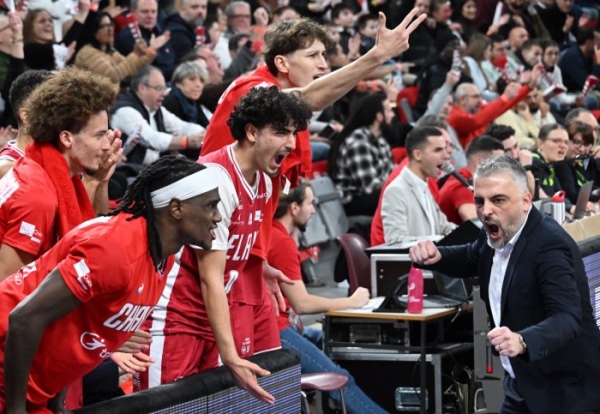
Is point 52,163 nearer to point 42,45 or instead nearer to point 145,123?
point 145,123

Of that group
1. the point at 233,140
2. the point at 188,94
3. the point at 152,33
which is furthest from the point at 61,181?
the point at 152,33

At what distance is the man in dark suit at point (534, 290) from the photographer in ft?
14.9

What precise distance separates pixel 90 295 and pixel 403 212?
16.7 ft

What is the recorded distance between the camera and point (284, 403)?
13.4ft

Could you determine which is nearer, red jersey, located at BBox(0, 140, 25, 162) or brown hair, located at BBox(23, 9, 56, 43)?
red jersey, located at BBox(0, 140, 25, 162)

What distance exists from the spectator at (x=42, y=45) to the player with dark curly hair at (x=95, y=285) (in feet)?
20.2

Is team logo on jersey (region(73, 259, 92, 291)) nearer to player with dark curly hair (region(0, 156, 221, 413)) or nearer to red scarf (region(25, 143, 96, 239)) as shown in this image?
player with dark curly hair (region(0, 156, 221, 413))

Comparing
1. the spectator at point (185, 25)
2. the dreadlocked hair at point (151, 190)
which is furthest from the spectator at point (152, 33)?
the dreadlocked hair at point (151, 190)

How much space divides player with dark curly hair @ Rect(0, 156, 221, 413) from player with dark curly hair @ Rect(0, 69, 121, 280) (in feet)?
1.89

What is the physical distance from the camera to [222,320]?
4.13 m

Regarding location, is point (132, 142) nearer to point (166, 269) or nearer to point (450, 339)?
point (450, 339)

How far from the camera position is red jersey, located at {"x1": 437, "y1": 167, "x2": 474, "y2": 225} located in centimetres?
864

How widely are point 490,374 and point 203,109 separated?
5.09 m

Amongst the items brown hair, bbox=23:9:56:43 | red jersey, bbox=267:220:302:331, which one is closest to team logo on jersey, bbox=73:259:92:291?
red jersey, bbox=267:220:302:331
